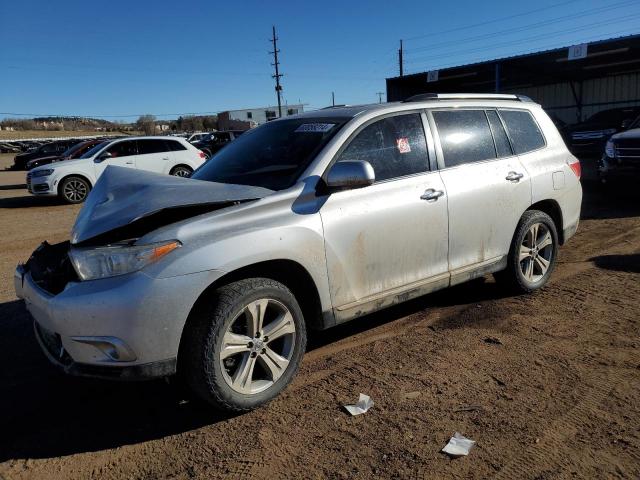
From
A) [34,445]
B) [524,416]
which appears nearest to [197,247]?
[34,445]

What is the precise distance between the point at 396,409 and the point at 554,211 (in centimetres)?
303

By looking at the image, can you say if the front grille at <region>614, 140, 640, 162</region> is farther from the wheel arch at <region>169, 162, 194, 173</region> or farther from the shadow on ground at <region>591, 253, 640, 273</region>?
the wheel arch at <region>169, 162, 194, 173</region>

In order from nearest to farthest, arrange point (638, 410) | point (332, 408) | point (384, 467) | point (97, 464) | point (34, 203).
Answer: point (384, 467), point (97, 464), point (638, 410), point (332, 408), point (34, 203)

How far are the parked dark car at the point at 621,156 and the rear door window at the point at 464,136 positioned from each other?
223 inches

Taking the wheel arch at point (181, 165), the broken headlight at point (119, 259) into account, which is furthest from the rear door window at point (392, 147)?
the wheel arch at point (181, 165)

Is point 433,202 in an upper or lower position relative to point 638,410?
upper

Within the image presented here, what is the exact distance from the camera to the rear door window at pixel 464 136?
4191 millimetres

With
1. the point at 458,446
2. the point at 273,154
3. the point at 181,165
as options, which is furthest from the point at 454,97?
the point at 181,165

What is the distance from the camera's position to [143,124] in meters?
101

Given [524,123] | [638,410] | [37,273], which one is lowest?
[638,410]

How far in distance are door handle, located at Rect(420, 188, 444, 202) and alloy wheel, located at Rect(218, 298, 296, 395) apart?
1.42 m

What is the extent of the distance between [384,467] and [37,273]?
2.40 m

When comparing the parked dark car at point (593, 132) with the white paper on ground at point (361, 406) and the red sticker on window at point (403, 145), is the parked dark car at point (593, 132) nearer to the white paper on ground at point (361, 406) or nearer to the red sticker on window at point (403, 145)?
the red sticker on window at point (403, 145)

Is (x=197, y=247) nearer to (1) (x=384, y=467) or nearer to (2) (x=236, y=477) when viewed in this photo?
(2) (x=236, y=477)
